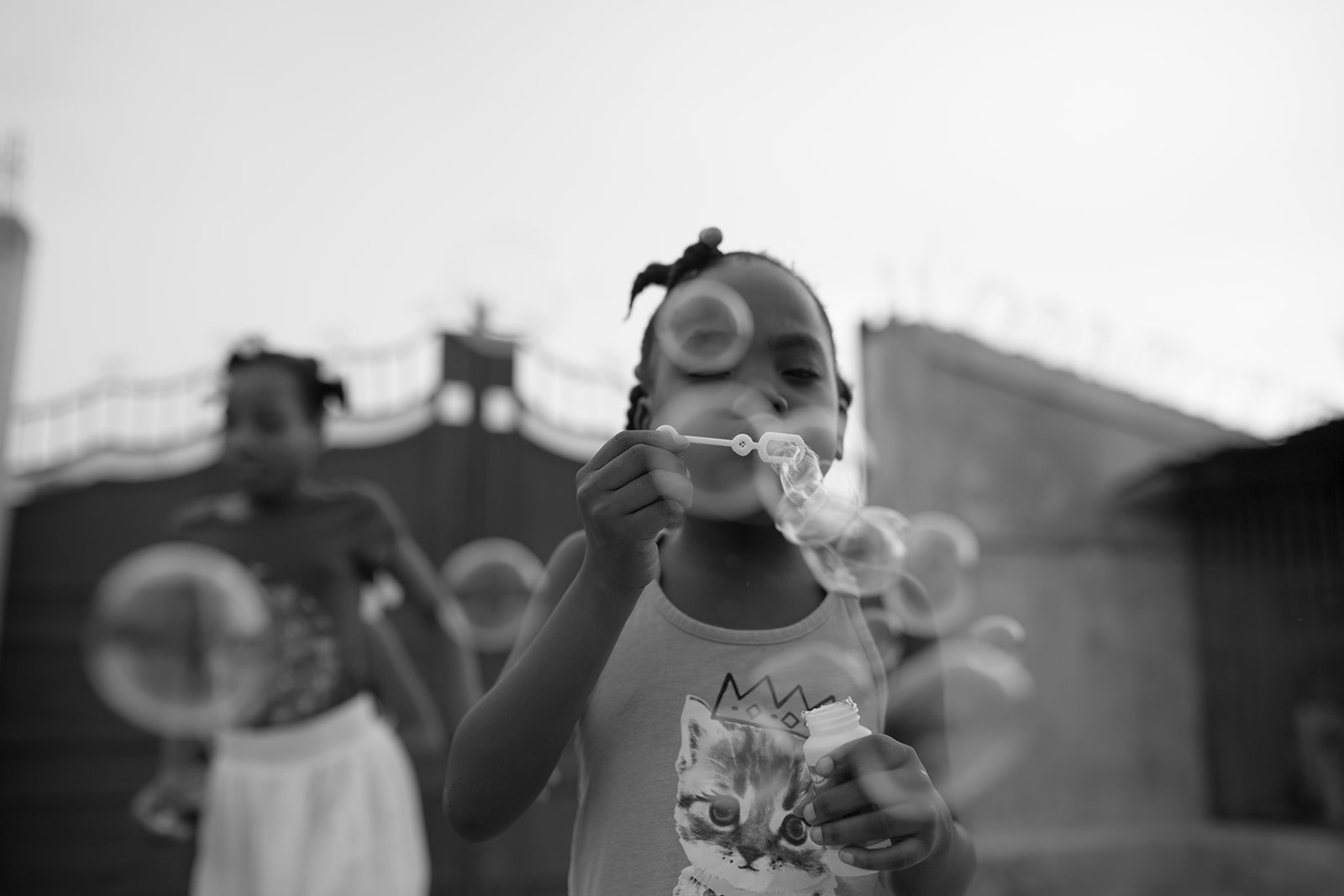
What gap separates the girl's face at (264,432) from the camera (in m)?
2.76

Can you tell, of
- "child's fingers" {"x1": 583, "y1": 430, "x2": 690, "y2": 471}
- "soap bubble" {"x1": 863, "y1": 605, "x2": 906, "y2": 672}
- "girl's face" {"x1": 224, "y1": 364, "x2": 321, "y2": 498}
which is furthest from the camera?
"girl's face" {"x1": 224, "y1": 364, "x2": 321, "y2": 498}

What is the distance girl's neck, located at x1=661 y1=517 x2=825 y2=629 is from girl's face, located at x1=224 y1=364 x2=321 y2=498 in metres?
1.81

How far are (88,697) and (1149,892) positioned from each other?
5533 mm

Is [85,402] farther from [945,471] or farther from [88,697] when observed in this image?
[945,471]

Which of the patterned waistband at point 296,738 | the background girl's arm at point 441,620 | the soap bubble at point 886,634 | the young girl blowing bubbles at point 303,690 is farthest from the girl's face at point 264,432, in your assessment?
the soap bubble at point 886,634

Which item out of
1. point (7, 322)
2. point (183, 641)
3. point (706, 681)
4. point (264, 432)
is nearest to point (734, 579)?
point (706, 681)

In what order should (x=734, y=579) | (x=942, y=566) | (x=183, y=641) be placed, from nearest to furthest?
(x=734, y=579) → (x=942, y=566) → (x=183, y=641)

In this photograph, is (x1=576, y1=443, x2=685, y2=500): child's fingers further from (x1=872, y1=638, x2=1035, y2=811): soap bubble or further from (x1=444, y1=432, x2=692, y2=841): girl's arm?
(x1=872, y1=638, x2=1035, y2=811): soap bubble

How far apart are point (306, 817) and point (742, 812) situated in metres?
1.82

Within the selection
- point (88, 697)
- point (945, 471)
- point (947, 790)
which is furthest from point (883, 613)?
point (88, 697)

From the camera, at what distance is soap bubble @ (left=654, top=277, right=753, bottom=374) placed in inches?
45.5

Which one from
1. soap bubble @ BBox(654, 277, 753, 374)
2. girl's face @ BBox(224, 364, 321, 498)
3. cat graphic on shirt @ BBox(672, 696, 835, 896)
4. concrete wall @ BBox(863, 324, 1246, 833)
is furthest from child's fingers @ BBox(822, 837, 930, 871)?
concrete wall @ BBox(863, 324, 1246, 833)

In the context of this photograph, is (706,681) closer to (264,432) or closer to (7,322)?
(264,432)

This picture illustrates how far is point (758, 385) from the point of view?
1.14m
